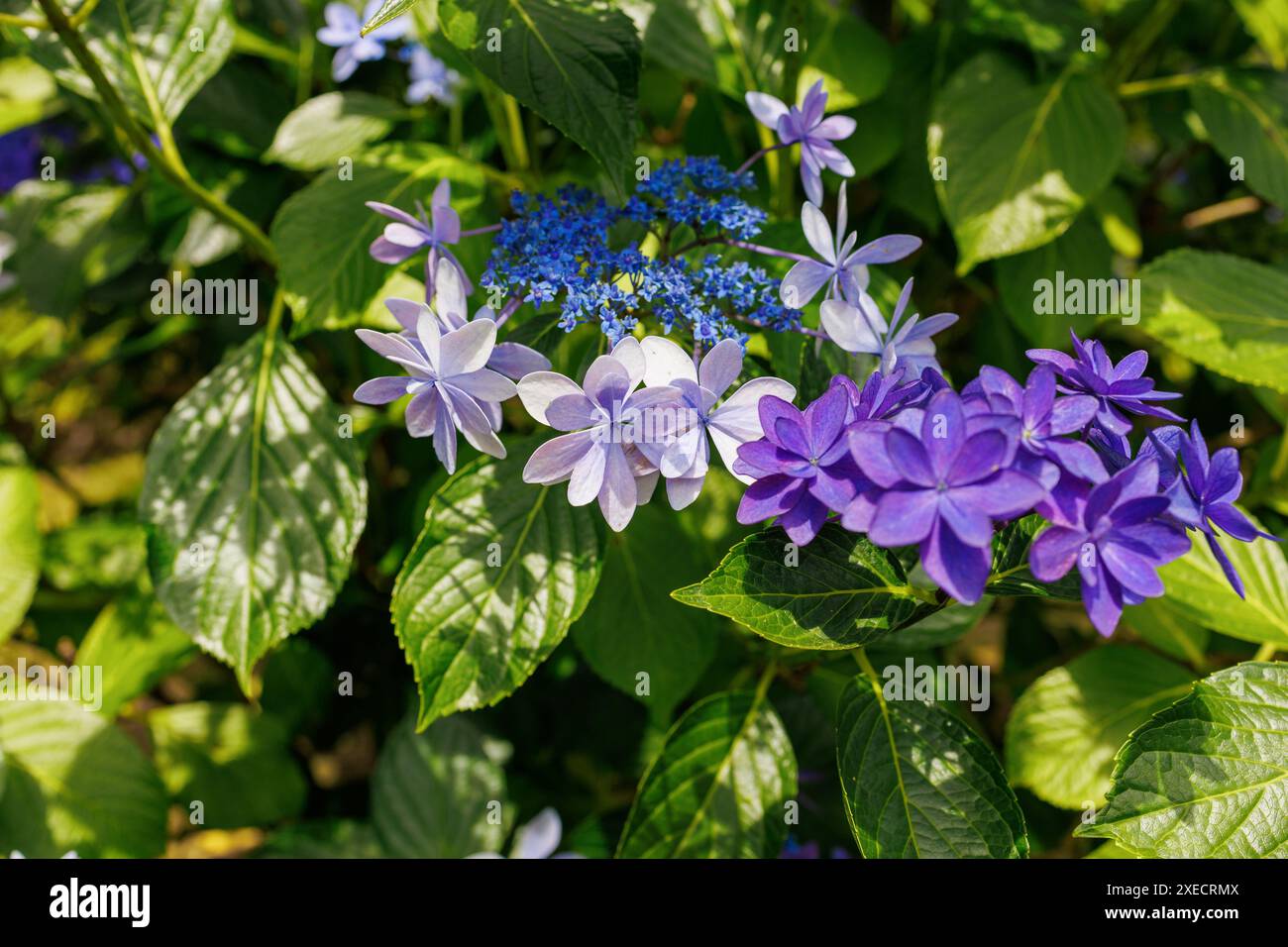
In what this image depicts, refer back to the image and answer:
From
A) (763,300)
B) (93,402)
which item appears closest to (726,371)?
(763,300)

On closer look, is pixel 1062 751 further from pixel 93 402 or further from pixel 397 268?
pixel 93 402

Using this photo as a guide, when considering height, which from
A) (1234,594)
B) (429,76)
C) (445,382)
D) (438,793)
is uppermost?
(429,76)

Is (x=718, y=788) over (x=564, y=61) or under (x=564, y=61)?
under

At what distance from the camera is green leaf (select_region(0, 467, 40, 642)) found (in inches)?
59.8

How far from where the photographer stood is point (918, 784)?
100 centimetres

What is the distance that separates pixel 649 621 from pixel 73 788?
0.92m

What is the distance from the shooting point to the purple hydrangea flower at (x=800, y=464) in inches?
30.3

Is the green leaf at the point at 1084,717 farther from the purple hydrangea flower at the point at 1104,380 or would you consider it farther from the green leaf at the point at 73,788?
the green leaf at the point at 73,788

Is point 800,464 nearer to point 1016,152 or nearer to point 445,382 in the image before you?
point 445,382

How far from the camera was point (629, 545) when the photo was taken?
131 cm

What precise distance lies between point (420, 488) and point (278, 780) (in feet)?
1.97

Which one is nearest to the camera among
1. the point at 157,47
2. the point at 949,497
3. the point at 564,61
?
the point at 949,497

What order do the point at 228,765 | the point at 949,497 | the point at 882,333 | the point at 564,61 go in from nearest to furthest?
the point at 949,497
the point at 882,333
the point at 564,61
the point at 228,765

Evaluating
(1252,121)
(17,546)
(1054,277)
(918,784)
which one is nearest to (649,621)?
(918,784)
